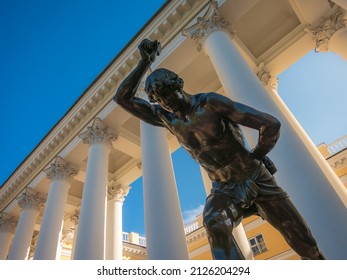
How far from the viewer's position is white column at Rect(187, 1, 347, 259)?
455 cm

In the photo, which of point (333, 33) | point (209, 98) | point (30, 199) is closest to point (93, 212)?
point (30, 199)

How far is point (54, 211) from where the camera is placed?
1234 cm

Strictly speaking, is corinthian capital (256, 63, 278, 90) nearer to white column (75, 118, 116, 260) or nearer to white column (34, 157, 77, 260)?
white column (75, 118, 116, 260)

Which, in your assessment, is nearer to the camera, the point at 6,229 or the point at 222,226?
the point at 222,226

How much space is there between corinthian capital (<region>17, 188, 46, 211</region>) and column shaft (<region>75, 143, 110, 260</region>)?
718cm

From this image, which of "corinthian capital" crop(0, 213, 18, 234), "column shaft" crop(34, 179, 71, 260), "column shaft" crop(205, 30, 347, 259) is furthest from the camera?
"corinthian capital" crop(0, 213, 18, 234)

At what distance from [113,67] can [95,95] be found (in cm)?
176

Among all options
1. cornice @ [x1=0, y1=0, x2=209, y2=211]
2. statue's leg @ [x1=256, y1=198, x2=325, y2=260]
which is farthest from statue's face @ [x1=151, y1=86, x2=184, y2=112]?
cornice @ [x1=0, y1=0, x2=209, y2=211]

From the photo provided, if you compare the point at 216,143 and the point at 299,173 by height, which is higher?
the point at 299,173

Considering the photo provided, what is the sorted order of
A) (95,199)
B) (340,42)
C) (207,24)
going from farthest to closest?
1. (95,199)
2. (340,42)
3. (207,24)

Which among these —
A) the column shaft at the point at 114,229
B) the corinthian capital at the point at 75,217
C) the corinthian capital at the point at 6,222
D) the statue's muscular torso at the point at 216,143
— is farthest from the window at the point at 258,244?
the statue's muscular torso at the point at 216,143

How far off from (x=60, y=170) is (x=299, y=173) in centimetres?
1211

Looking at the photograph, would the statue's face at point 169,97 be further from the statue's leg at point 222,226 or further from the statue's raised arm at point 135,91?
the statue's leg at point 222,226

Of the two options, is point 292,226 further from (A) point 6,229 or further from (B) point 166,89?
(A) point 6,229
